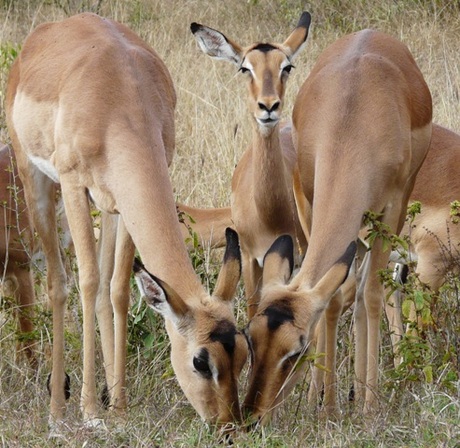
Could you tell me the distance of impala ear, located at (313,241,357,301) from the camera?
15.0 ft

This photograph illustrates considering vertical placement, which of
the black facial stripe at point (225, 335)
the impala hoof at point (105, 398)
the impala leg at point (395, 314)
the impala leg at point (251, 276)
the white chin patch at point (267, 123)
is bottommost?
the impala leg at point (395, 314)

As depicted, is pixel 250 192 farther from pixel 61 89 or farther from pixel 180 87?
pixel 180 87

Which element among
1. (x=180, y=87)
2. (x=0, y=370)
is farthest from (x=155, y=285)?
(x=180, y=87)

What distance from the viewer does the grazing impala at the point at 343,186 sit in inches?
178

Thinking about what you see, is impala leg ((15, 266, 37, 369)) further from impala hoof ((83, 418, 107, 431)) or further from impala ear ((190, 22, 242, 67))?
impala ear ((190, 22, 242, 67))

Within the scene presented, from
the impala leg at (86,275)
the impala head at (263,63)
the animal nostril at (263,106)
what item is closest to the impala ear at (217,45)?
the impala head at (263,63)

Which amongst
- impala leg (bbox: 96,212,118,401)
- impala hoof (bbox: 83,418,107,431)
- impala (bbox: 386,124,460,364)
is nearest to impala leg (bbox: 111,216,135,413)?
impala leg (bbox: 96,212,118,401)

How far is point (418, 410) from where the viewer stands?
495 cm

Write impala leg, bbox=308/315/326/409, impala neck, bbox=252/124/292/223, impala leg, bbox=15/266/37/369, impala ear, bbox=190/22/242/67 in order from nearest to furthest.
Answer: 1. impala leg, bbox=308/315/326/409
2. impala neck, bbox=252/124/292/223
3. impala ear, bbox=190/22/242/67
4. impala leg, bbox=15/266/37/369

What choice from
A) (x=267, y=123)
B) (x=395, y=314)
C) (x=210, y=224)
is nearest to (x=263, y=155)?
(x=267, y=123)

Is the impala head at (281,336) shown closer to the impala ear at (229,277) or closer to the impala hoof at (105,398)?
the impala ear at (229,277)

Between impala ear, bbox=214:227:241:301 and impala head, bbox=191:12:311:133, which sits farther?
impala head, bbox=191:12:311:133

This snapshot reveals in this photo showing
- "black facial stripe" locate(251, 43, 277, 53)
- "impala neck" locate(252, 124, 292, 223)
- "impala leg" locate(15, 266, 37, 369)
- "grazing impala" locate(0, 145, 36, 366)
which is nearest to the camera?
"impala neck" locate(252, 124, 292, 223)

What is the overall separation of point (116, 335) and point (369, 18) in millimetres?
7215
